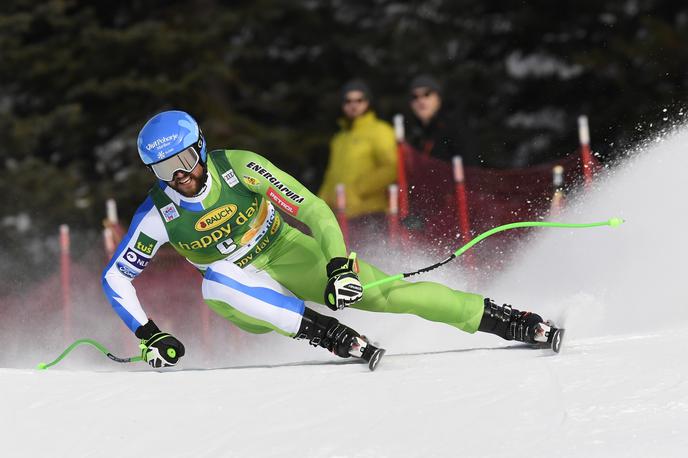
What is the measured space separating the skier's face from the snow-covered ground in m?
0.84

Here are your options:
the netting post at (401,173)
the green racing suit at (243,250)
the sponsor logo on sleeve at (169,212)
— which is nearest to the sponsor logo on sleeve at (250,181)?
the green racing suit at (243,250)

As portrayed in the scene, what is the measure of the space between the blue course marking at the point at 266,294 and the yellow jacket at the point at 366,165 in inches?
98.7

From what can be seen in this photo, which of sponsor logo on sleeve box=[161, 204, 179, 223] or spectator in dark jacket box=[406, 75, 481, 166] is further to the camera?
spectator in dark jacket box=[406, 75, 481, 166]

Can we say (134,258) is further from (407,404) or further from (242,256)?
(407,404)

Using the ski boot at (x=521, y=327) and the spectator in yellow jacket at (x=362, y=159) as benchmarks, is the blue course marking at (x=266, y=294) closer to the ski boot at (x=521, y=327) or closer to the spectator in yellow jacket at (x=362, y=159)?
the ski boot at (x=521, y=327)

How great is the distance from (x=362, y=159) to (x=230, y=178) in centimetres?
267

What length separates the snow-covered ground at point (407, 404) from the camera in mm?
4281

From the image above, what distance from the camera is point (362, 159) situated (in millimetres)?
8453

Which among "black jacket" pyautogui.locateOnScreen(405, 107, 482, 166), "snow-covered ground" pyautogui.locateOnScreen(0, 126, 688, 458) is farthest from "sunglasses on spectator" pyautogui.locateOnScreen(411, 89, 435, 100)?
"snow-covered ground" pyautogui.locateOnScreen(0, 126, 688, 458)

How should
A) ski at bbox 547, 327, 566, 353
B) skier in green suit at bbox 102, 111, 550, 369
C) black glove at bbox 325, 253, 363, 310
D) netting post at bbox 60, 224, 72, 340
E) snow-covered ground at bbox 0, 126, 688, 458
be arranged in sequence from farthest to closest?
netting post at bbox 60, 224, 72, 340
skier in green suit at bbox 102, 111, 550, 369
ski at bbox 547, 327, 566, 353
black glove at bbox 325, 253, 363, 310
snow-covered ground at bbox 0, 126, 688, 458

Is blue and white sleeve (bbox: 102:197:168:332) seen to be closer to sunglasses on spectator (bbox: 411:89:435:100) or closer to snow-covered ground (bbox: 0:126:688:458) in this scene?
snow-covered ground (bbox: 0:126:688:458)

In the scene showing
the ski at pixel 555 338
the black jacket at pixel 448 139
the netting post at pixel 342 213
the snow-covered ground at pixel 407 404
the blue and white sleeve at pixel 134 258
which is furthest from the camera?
the netting post at pixel 342 213

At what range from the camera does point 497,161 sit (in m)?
14.8

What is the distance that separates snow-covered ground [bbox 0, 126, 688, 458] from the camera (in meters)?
4.28
